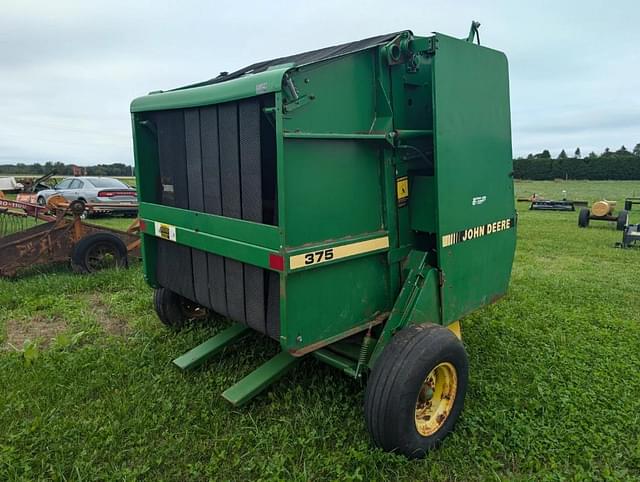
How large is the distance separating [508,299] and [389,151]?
130 inches

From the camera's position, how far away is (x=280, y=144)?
237 cm

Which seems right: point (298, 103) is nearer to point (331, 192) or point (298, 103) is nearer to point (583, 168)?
point (331, 192)

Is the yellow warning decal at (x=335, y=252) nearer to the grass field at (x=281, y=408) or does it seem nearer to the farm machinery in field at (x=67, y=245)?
the grass field at (x=281, y=408)

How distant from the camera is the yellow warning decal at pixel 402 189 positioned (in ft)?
10.00

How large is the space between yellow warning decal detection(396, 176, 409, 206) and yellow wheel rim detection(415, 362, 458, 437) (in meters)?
1.05

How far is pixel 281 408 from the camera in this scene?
3135 millimetres

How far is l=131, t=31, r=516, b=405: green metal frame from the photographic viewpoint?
254cm

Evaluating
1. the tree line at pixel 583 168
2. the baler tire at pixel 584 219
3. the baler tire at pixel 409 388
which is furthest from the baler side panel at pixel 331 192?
the tree line at pixel 583 168

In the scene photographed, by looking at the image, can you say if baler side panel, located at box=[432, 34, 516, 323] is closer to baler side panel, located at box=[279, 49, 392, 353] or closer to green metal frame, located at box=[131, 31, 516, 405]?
green metal frame, located at box=[131, 31, 516, 405]

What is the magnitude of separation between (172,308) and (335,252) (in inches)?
85.9

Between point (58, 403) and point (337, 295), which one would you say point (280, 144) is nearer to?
point (337, 295)

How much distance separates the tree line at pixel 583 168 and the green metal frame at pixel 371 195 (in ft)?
125

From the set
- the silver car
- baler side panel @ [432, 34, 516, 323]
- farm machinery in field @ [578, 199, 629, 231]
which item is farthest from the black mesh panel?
the silver car

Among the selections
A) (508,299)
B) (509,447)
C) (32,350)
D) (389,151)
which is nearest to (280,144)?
(389,151)
